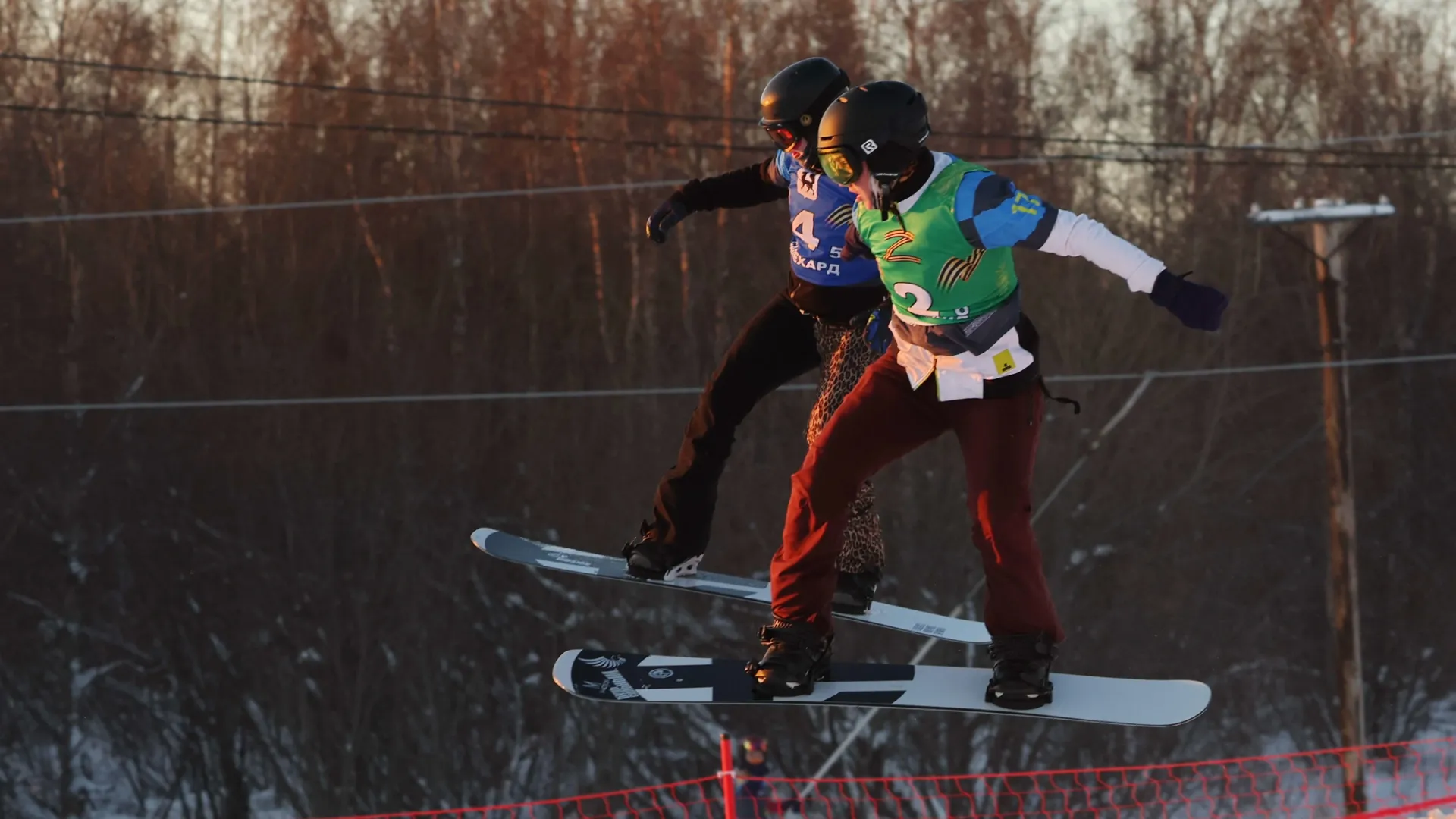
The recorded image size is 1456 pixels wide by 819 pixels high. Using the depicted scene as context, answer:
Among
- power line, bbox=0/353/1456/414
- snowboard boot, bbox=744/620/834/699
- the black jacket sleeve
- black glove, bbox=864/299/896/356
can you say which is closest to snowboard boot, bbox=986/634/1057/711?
snowboard boot, bbox=744/620/834/699

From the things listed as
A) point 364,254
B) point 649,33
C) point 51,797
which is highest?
point 649,33

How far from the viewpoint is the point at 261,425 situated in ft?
73.0

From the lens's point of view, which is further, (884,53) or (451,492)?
(451,492)

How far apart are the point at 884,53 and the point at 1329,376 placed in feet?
26.6

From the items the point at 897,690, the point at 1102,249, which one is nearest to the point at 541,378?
the point at 897,690

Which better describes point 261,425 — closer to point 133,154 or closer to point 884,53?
point 133,154

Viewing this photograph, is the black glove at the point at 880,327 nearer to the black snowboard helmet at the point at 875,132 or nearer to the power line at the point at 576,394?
the black snowboard helmet at the point at 875,132

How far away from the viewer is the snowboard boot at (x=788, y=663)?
4492 mm

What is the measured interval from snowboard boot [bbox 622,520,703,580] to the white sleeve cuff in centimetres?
200

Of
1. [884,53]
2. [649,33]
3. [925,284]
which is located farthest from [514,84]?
[925,284]

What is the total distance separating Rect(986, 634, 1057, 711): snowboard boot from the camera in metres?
4.34

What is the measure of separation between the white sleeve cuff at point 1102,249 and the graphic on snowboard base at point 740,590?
1.76 meters

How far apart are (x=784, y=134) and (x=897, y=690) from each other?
1.69m

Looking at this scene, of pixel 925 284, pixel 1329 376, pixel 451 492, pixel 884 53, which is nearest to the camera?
pixel 925 284
